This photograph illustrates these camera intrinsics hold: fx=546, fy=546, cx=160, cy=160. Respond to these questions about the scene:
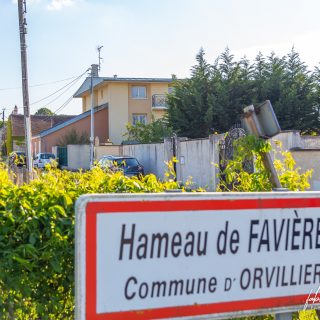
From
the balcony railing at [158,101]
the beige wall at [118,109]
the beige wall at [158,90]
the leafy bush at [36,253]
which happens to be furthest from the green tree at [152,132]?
the leafy bush at [36,253]

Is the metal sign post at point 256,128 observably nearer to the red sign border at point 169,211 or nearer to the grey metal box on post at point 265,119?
the grey metal box on post at point 265,119

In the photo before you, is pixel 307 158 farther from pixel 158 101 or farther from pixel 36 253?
pixel 158 101

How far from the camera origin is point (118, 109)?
152 feet

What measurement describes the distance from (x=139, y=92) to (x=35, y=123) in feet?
89.3

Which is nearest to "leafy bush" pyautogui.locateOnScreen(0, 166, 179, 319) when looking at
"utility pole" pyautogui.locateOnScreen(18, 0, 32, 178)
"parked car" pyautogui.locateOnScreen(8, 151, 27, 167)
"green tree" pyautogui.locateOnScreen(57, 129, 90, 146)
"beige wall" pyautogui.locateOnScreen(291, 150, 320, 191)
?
"parked car" pyautogui.locateOnScreen(8, 151, 27, 167)

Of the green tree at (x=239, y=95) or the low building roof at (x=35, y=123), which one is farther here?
the low building roof at (x=35, y=123)

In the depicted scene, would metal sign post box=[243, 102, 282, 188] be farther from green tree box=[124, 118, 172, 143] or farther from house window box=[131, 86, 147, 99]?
house window box=[131, 86, 147, 99]

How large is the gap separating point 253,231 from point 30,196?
128cm

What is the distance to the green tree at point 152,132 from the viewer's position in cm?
3365

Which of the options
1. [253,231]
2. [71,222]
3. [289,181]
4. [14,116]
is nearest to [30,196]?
[71,222]

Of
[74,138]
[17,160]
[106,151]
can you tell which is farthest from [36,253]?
[74,138]

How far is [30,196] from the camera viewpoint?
306 cm

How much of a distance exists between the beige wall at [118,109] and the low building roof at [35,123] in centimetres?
2170

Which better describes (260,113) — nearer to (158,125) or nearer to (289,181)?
(289,181)
